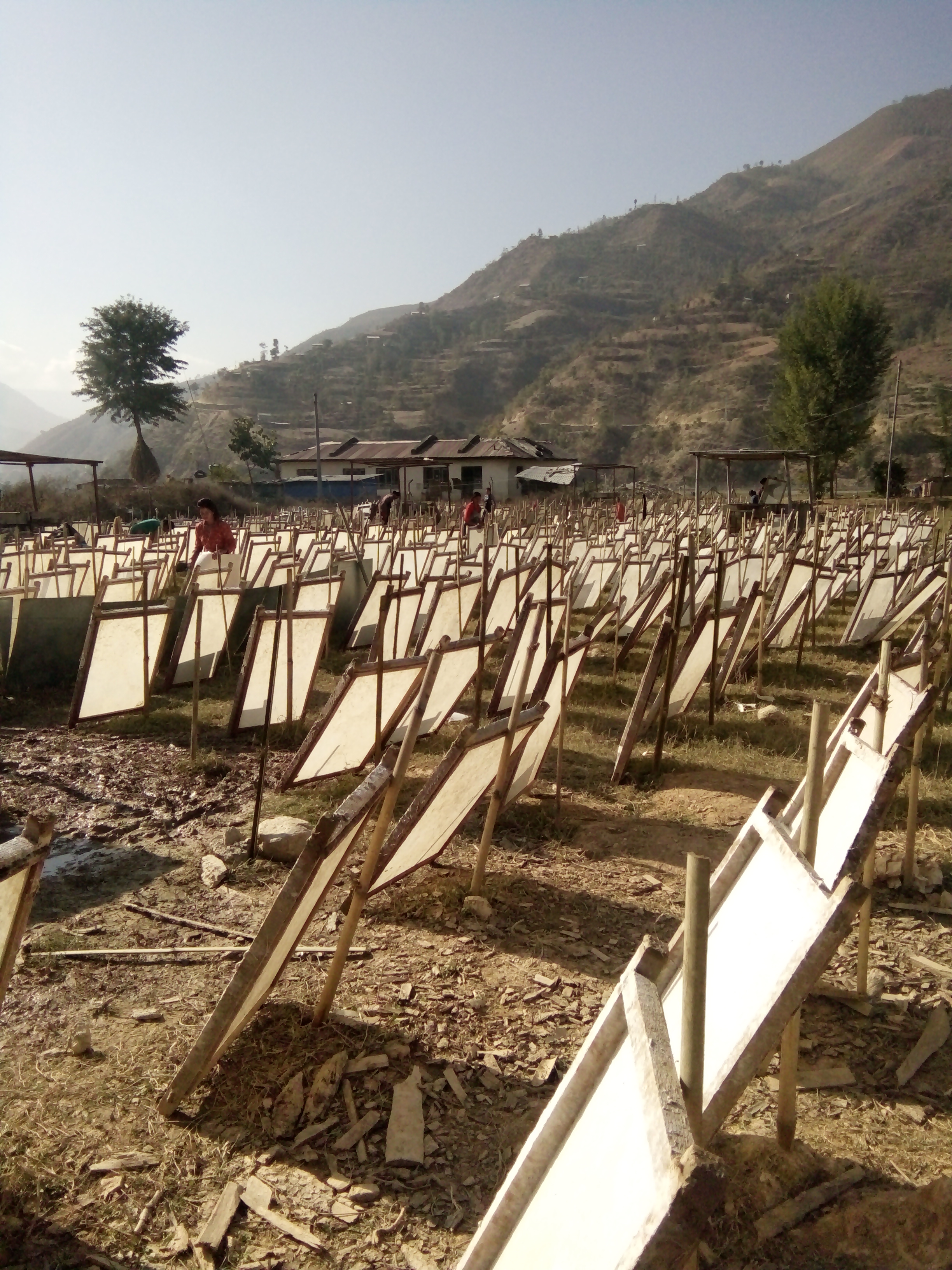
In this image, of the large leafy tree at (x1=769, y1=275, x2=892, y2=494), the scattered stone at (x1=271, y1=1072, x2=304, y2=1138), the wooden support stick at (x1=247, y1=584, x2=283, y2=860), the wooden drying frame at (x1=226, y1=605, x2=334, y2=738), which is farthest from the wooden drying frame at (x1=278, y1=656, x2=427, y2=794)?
the large leafy tree at (x1=769, y1=275, x2=892, y2=494)

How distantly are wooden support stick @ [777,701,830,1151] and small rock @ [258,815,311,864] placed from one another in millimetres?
2563

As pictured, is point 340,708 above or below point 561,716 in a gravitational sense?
above

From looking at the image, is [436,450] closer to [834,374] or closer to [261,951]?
[834,374]

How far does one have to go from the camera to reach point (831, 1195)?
88.9 inches

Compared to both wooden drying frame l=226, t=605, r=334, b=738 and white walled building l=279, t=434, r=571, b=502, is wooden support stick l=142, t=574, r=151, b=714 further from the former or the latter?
white walled building l=279, t=434, r=571, b=502

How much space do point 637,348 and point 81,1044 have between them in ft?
224

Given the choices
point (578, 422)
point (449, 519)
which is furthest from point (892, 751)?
point (578, 422)

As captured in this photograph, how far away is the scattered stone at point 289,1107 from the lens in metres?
2.53

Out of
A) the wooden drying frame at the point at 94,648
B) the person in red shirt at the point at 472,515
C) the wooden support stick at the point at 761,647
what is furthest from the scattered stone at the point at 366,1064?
the person in red shirt at the point at 472,515

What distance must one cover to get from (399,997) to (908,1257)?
170 cm

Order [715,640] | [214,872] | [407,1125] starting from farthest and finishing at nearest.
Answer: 1. [715,640]
2. [214,872]
3. [407,1125]

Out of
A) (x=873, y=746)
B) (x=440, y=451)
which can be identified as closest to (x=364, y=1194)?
(x=873, y=746)

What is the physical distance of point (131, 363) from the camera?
4534 centimetres

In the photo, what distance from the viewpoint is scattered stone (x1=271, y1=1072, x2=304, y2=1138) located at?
2.53m
